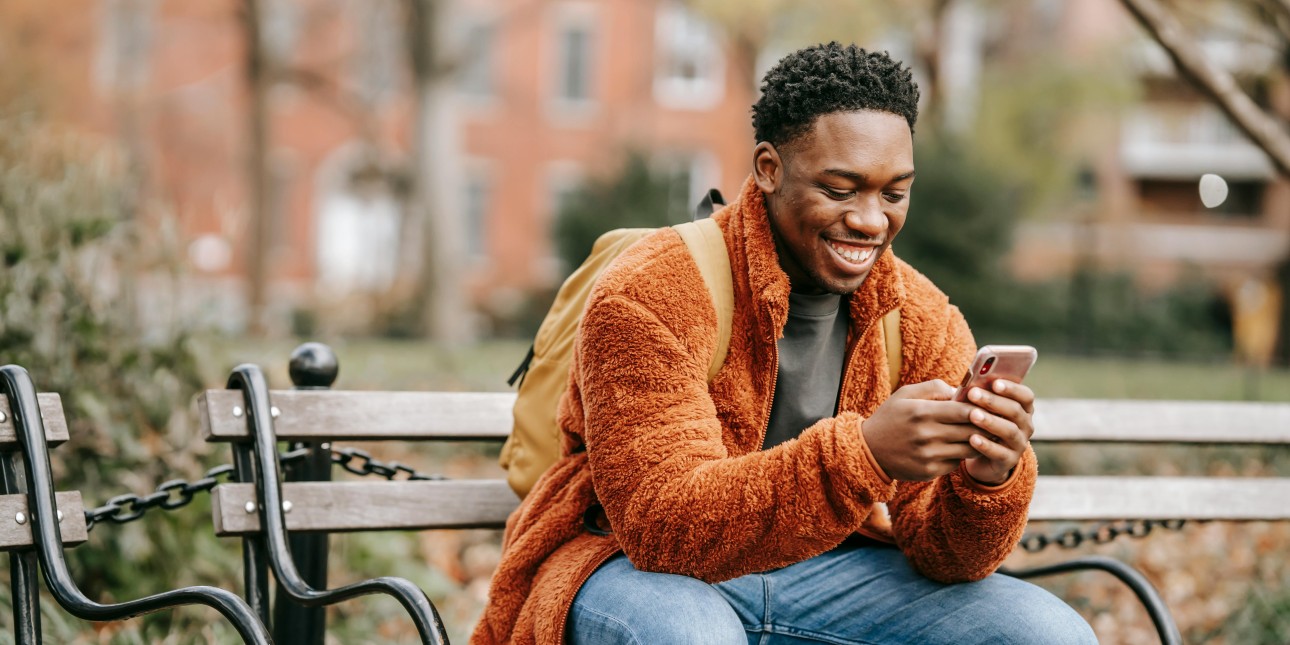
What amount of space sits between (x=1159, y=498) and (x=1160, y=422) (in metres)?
0.20

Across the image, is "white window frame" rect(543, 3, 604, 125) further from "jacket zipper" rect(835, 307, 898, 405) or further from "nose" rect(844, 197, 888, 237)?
"nose" rect(844, 197, 888, 237)

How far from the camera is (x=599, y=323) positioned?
220 cm

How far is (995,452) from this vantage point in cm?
203

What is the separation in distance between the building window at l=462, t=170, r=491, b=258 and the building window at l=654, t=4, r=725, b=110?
4.26 m

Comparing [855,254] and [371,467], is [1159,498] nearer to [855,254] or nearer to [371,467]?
[855,254]

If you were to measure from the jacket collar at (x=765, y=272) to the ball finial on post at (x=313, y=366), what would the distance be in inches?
39.4

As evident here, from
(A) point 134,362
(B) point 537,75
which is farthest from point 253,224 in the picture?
(B) point 537,75

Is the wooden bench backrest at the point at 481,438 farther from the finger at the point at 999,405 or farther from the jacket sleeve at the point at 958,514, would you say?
the finger at the point at 999,405

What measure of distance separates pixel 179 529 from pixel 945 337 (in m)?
2.40

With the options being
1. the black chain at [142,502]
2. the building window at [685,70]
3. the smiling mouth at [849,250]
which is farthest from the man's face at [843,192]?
the building window at [685,70]

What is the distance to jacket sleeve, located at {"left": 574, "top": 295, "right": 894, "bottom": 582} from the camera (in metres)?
2.02

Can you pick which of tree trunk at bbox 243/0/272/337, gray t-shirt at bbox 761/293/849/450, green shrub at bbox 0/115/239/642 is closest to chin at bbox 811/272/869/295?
gray t-shirt at bbox 761/293/849/450

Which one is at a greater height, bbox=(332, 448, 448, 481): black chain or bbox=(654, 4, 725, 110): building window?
bbox=(654, 4, 725, 110): building window

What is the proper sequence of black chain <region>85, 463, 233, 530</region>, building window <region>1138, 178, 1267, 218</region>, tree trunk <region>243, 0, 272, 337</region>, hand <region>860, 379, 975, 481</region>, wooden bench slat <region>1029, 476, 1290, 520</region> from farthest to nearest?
building window <region>1138, 178, 1267, 218</region>, tree trunk <region>243, 0, 272, 337</region>, wooden bench slat <region>1029, 476, 1290, 520</region>, black chain <region>85, 463, 233, 530</region>, hand <region>860, 379, 975, 481</region>
